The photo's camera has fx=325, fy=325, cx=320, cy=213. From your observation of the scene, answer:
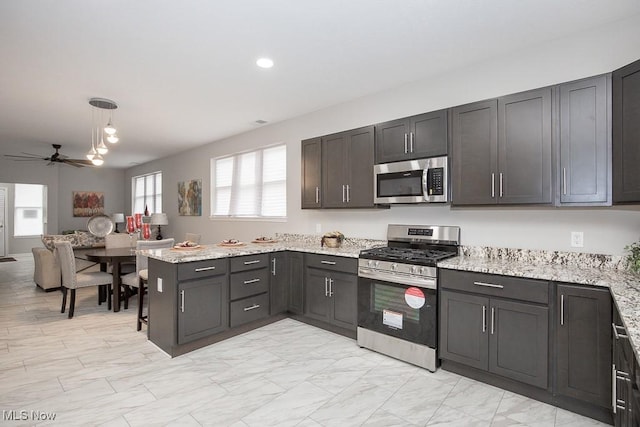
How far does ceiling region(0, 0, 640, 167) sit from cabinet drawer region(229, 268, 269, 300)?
2.07 metres

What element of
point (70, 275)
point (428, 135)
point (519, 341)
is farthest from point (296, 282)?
point (70, 275)

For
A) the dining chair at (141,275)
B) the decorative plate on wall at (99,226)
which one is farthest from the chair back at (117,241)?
the dining chair at (141,275)

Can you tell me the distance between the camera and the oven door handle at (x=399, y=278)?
2664 mm

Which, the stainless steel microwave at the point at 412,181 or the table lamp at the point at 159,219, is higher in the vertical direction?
the stainless steel microwave at the point at 412,181

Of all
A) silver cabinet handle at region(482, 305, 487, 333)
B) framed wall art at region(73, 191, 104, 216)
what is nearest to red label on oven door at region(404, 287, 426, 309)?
silver cabinet handle at region(482, 305, 487, 333)

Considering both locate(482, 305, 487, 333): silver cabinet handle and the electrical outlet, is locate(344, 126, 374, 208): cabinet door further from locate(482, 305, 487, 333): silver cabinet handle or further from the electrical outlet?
the electrical outlet

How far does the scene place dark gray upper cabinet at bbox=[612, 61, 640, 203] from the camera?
1.95 metres

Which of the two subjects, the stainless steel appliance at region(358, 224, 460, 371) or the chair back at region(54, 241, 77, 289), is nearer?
the stainless steel appliance at region(358, 224, 460, 371)

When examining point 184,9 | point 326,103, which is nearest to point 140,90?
point 184,9

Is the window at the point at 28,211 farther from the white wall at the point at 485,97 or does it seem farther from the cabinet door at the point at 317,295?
the cabinet door at the point at 317,295

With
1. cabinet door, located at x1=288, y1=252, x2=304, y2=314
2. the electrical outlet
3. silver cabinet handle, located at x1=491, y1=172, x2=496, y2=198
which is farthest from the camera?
cabinet door, located at x1=288, y1=252, x2=304, y2=314

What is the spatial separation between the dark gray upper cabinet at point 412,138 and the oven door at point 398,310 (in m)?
1.24

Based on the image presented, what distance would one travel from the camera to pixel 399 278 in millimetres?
2836

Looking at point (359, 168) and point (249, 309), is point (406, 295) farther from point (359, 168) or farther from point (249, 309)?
point (249, 309)
